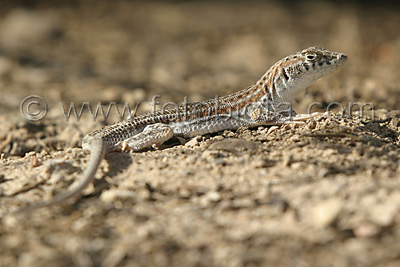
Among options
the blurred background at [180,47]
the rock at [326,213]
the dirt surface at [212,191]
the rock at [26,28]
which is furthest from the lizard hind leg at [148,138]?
the rock at [26,28]

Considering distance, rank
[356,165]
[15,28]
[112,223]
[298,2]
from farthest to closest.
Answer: [298,2] < [15,28] < [356,165] < [112,223]

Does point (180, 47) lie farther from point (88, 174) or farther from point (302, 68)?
→ point (88, 174)

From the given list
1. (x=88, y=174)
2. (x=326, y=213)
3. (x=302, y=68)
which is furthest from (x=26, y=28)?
(x=326, y=213)

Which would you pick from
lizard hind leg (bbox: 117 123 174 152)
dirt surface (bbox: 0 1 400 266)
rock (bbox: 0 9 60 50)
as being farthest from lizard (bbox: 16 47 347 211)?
rock (bbox: 0 9 60 50)

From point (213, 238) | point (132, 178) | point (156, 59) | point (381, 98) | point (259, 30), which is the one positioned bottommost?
point (213, 238)

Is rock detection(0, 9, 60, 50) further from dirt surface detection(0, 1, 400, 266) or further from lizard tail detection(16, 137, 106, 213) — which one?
lizard tail detection(16, 137, 106, 213)

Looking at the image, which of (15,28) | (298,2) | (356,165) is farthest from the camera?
(298,2)

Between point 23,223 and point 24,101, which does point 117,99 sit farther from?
point 23,223

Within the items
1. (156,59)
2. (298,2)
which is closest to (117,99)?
(156,59)
